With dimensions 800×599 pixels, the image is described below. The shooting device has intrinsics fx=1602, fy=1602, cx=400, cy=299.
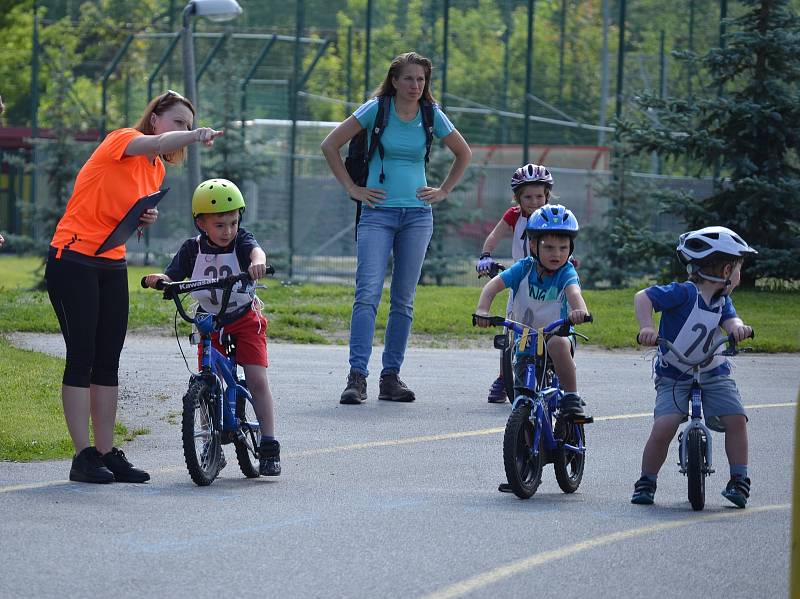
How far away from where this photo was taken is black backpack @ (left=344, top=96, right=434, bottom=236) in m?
11.2

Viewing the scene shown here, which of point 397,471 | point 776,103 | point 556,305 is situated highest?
point 776,103

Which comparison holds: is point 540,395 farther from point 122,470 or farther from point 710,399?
point 122,470

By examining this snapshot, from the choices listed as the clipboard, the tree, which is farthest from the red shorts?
the tree

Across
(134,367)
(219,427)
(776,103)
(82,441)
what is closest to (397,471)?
(219,427)

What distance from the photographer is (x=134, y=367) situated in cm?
1325

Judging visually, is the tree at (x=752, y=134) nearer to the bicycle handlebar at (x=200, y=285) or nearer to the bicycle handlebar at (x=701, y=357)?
the bicycle handlebar at (x=701, y=357)

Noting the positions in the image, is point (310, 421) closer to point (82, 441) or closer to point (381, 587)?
point (82, 441)

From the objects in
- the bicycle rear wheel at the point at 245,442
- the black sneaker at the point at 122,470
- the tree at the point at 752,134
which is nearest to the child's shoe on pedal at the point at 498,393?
the bicycle rear wheel at the point at 245,442

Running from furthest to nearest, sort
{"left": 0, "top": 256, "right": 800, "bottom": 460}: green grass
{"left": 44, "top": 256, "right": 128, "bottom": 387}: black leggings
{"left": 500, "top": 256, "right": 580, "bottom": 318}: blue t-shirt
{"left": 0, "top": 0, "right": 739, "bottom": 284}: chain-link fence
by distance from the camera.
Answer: {"left": 0, "top": 0, "right": 739, "bottom": 284}: chain-link fence
{"left": 0, "top": 256, "right": 800, "bottom": 460}: green grass
{"left": 500, "top": 256, "right": 580, "bottom": 318}: blue t-shirt
{"left": 44, "top": 256, "right": 128, "bottom": 387}: black leggings

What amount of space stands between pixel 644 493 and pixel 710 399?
568 mm

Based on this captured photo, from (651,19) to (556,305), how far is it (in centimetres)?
4407

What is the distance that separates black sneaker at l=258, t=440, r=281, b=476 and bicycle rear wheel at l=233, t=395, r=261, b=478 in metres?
0.05

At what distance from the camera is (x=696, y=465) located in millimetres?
7535

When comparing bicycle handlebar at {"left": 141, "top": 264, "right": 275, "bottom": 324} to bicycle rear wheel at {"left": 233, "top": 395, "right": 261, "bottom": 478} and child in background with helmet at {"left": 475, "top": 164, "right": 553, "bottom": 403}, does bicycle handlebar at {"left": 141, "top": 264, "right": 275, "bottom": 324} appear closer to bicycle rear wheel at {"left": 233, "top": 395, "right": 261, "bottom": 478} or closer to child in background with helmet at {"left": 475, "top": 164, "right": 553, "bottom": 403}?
bicycle rear wheel at {"left": 233, "top": 395, "right": 261, "bottom": 478}
